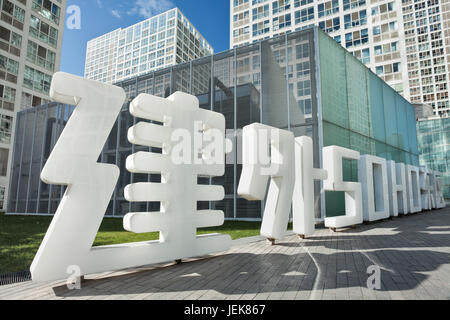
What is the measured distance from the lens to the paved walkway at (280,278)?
3.05 meters

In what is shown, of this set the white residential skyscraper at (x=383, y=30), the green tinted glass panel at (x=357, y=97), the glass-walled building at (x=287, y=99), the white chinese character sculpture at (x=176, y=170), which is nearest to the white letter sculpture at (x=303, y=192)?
the white chinese character sculpture at (x=176, y=170)

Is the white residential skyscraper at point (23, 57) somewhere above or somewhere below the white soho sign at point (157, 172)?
above

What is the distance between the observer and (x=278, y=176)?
6453 mm

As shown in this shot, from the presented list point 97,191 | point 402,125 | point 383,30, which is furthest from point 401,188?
point 383,30

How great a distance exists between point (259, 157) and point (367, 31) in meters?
41.2

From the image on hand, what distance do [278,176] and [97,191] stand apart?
4.02m

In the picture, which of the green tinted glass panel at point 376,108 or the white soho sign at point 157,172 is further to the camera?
the green tinted glass panel at point 376,108

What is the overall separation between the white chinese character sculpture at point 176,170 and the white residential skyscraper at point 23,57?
2871 centimetres

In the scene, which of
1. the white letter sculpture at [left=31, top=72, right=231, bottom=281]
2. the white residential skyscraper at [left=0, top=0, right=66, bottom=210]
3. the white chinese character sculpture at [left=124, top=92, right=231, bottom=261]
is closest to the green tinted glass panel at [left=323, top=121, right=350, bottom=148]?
the white chinese character sculpture at [left=124, top=92, right=231, bottom=261]

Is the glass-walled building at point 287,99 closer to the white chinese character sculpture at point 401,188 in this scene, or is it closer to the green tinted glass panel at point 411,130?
the white chinese character sculpture at point 401,188

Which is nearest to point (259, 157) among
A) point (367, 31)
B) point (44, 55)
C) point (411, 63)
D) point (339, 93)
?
point (339, 93)

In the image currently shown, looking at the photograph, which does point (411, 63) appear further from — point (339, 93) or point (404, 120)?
point (339, 93)

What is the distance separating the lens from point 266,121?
12.6 m

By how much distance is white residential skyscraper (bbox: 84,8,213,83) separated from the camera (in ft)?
266
